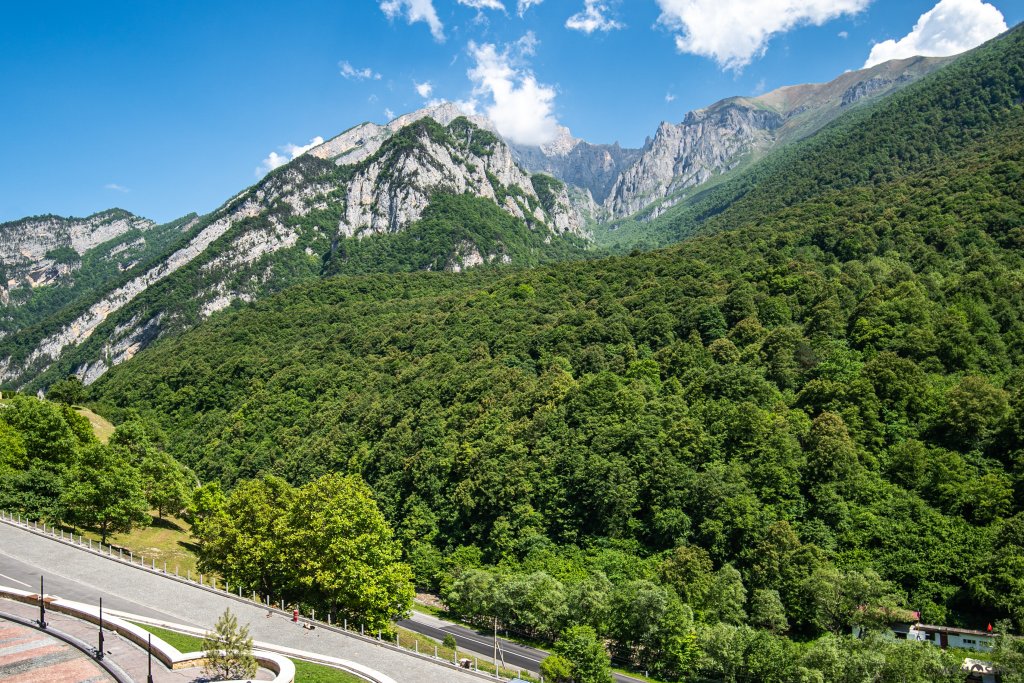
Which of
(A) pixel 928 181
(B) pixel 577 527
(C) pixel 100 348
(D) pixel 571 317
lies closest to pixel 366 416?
(D) pixel 571 317

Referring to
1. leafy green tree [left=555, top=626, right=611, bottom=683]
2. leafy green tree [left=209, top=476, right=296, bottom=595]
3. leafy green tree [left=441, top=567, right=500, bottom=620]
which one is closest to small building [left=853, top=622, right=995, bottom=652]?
leafy green tree [left=555, top=626, right=611, bottom=683]

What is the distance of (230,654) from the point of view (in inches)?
973

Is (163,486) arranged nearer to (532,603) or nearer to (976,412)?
(532,603)

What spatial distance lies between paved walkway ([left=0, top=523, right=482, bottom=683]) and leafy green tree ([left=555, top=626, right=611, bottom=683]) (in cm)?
1075

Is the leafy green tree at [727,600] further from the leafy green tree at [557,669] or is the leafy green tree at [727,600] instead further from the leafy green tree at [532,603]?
the leafy green tree at [557,669]

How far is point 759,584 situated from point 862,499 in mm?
11988

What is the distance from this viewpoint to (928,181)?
12106 cm

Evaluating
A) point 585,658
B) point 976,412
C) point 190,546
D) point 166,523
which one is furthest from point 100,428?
point 976,412

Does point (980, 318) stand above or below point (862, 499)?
above

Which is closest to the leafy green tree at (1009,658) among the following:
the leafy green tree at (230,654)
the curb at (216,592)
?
the curb at (216,592)

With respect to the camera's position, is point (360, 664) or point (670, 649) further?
point (670, 649)

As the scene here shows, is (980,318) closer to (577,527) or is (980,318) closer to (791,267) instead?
(791,267)

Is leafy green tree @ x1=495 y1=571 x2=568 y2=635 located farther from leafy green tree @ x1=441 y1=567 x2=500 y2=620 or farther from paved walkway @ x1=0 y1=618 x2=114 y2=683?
paved walkway @ x1=0 y1=618 x2=114 y2=683

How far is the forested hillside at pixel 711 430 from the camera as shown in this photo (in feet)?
150
